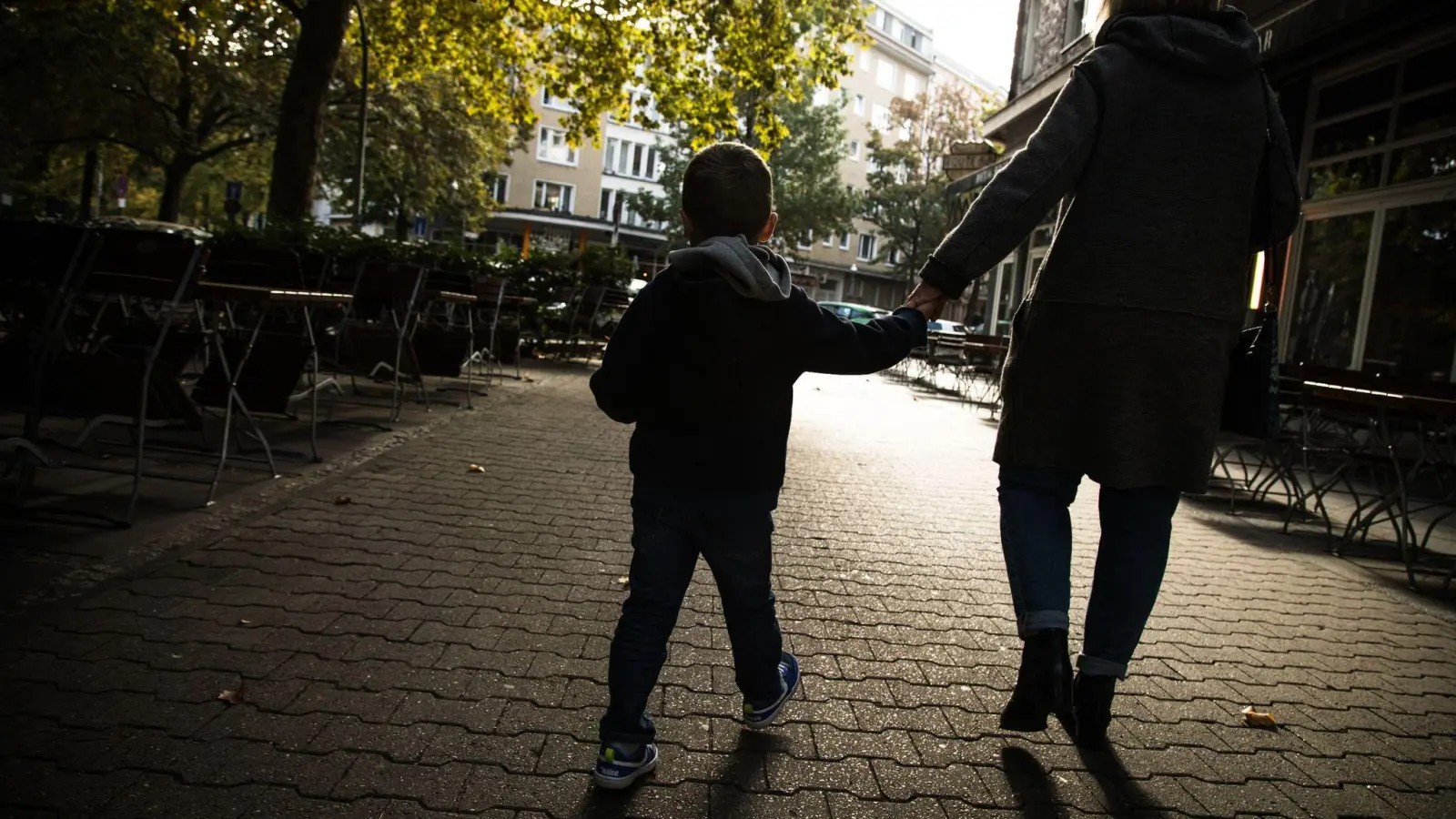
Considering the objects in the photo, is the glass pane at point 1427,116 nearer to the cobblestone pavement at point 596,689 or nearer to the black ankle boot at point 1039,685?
the cobblestone pavement at point 596,689

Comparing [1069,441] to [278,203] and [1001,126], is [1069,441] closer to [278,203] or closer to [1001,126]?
[278,203]

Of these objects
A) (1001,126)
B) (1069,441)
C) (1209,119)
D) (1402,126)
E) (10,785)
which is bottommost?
(10,785)

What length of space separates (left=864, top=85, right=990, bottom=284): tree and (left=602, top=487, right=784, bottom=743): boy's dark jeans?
165 ft

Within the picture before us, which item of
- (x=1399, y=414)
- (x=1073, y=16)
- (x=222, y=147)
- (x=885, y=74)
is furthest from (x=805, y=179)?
(x=1399, y=414)

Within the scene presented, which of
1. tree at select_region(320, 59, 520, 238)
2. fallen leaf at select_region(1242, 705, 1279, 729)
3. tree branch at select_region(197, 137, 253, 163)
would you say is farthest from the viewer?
tree branch at select_region(197, 137, 253, 163)

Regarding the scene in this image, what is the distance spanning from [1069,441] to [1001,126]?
24.3 meters

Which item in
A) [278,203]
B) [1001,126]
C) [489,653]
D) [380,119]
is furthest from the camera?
[380,119]

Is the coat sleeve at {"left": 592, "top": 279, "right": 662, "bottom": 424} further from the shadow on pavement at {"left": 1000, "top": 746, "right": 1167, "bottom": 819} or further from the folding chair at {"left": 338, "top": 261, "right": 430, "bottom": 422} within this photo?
the folding chair at {"left": 338, "top": 261, "right": 430, "bottom": 422}

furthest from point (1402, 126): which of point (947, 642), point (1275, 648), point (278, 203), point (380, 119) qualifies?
point (380, 119)

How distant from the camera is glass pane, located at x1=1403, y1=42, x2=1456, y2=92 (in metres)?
11.4

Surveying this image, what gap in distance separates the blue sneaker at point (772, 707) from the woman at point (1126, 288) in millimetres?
579

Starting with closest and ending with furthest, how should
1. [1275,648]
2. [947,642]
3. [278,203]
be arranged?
[947,642] < [1275,648] < [278,203]

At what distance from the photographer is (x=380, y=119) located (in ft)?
96.6

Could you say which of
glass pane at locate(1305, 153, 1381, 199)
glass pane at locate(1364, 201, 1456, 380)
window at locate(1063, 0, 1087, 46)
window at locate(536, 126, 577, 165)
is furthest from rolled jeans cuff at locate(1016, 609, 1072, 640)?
window at locate(536, 126, 577, 165)
